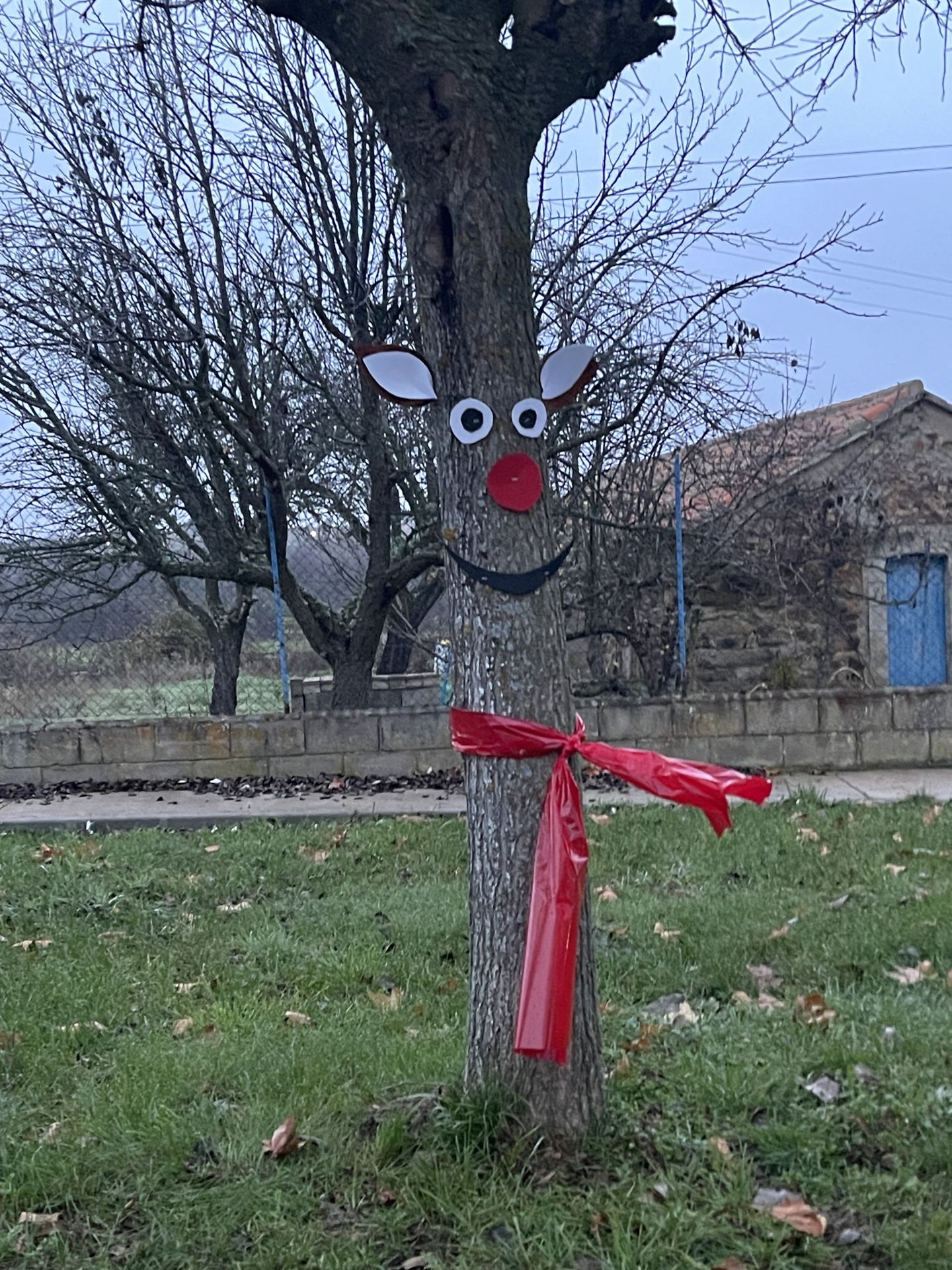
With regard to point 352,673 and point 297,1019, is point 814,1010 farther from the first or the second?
point 352,673

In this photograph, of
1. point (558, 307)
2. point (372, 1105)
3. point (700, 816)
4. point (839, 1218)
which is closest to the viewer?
point (839, 1218)

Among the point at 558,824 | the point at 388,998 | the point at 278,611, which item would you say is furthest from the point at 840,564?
the point at 558,824

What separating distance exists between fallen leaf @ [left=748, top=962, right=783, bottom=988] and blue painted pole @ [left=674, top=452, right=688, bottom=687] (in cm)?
471

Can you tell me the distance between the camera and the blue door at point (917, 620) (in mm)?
11844

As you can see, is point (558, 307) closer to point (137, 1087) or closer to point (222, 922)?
point (222, 922)

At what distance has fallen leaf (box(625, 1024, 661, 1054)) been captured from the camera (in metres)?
3.51

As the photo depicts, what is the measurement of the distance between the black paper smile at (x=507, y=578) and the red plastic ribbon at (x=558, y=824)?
335 millimetres

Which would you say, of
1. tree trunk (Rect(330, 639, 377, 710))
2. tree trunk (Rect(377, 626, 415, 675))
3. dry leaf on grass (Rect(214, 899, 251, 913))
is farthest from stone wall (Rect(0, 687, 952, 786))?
tree trunk (Rect(377, 626, 415, 675))

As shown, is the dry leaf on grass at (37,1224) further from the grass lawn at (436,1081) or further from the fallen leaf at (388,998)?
the fallen leaf at (388,998)

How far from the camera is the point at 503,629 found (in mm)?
2857

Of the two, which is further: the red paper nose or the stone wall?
the stone wall

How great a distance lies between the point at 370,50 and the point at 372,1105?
2866 mm

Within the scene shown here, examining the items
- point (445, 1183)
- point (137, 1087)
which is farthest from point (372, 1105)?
point (137, 1087)

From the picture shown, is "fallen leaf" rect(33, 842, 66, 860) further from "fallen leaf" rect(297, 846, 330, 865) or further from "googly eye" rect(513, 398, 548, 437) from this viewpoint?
"googly eye" rect(513, 398, 548, 437)
